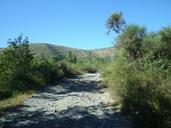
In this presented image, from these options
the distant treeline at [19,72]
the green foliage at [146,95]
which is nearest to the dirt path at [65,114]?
the green foliage at [146,95]

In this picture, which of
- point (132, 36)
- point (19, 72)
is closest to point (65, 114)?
point (19, 72)

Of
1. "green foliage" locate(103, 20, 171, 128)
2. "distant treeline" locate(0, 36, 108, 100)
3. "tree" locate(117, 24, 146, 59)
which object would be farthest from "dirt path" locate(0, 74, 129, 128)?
"tree" locate(117, 24, 146, 59)

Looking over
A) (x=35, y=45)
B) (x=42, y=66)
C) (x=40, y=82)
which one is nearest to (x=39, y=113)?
(x=40, y=82)

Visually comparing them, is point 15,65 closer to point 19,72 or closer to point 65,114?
point 19,72

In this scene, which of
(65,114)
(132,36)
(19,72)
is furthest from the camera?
(132,36)

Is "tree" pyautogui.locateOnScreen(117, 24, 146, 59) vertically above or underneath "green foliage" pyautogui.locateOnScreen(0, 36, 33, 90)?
above

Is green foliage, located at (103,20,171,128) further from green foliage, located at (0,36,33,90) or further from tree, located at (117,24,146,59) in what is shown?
tree, located at (117,24,146,59)

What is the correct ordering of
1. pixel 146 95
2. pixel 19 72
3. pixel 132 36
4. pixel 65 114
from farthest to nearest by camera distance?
pixel 132 36
pixel 19 72
pixel 65 114
pixel 146 95

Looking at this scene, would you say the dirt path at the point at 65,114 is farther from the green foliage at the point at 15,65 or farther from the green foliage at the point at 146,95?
the green foliage at the point at 15,65

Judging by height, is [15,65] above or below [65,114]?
above

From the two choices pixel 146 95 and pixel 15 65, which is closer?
pixel 146 95

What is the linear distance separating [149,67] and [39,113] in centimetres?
530

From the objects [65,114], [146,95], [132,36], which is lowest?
[65,114]

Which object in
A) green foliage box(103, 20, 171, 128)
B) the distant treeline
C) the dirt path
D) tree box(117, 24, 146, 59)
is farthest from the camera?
tree box(117, 24, 146, 59)
